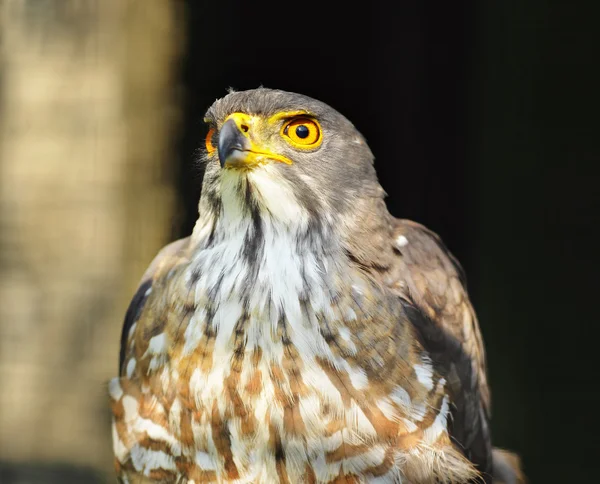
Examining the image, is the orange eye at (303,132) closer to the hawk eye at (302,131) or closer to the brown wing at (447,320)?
the hawk eye at (302,131)

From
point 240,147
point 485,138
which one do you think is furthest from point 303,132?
point 485,138

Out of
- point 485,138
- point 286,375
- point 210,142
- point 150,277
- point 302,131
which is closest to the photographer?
point 286,375

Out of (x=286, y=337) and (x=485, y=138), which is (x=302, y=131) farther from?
(x=485, y=138)

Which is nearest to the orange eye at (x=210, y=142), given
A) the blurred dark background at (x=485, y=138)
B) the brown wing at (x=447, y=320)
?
the brown wing at (x=447, y=320)

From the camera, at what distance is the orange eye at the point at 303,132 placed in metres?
1.88

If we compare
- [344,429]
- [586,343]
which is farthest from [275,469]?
[586,343]

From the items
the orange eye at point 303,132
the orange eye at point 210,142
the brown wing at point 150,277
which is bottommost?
the brown wing at point 150,277

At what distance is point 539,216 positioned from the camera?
416cm

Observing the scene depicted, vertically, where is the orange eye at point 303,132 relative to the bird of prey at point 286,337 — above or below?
above

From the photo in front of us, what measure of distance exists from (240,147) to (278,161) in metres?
0.11

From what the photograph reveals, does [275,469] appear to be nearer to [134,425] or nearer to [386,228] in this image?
[134,425]

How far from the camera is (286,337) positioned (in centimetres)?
178

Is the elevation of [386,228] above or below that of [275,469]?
above

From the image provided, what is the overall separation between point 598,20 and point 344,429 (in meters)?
2.98
